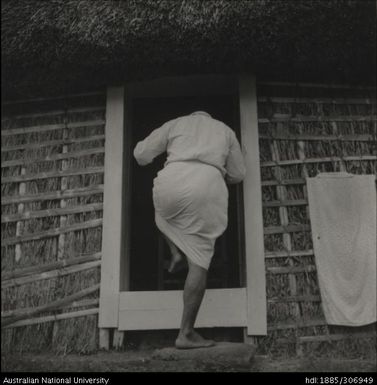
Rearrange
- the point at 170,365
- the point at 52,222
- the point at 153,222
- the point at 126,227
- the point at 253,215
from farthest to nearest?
the point at 153,222, the point at 126,227, the point at 52,222, the point at 253,215, the point at 170,365

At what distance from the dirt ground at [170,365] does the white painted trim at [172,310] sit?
39cm

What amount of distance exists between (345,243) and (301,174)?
653 mm

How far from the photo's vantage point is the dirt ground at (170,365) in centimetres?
303

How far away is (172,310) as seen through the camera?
3.83 metres

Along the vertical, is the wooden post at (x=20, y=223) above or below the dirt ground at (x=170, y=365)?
above

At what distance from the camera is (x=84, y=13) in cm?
392

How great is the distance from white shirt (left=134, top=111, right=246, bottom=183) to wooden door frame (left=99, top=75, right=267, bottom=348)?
1.34ft

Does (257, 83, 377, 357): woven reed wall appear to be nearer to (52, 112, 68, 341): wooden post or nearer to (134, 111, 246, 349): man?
(134, 111, 246, 349): man

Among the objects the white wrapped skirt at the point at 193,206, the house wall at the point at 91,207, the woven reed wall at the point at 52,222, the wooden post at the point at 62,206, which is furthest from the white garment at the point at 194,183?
the wooden post at the point at 62,206

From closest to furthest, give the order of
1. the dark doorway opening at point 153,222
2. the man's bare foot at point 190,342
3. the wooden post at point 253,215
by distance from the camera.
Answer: the man's bare foot at point 190,342 < the wooden post at point 253,215 < the dark doorway opening at point 153,222

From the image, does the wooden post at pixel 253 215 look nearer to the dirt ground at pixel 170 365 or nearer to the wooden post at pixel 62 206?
the dirt ground at pixel 170 365

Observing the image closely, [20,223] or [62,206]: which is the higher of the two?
[62,206]

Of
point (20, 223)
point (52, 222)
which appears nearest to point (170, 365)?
point (52, 222)

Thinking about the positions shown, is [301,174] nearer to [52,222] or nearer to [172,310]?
[172,310]
